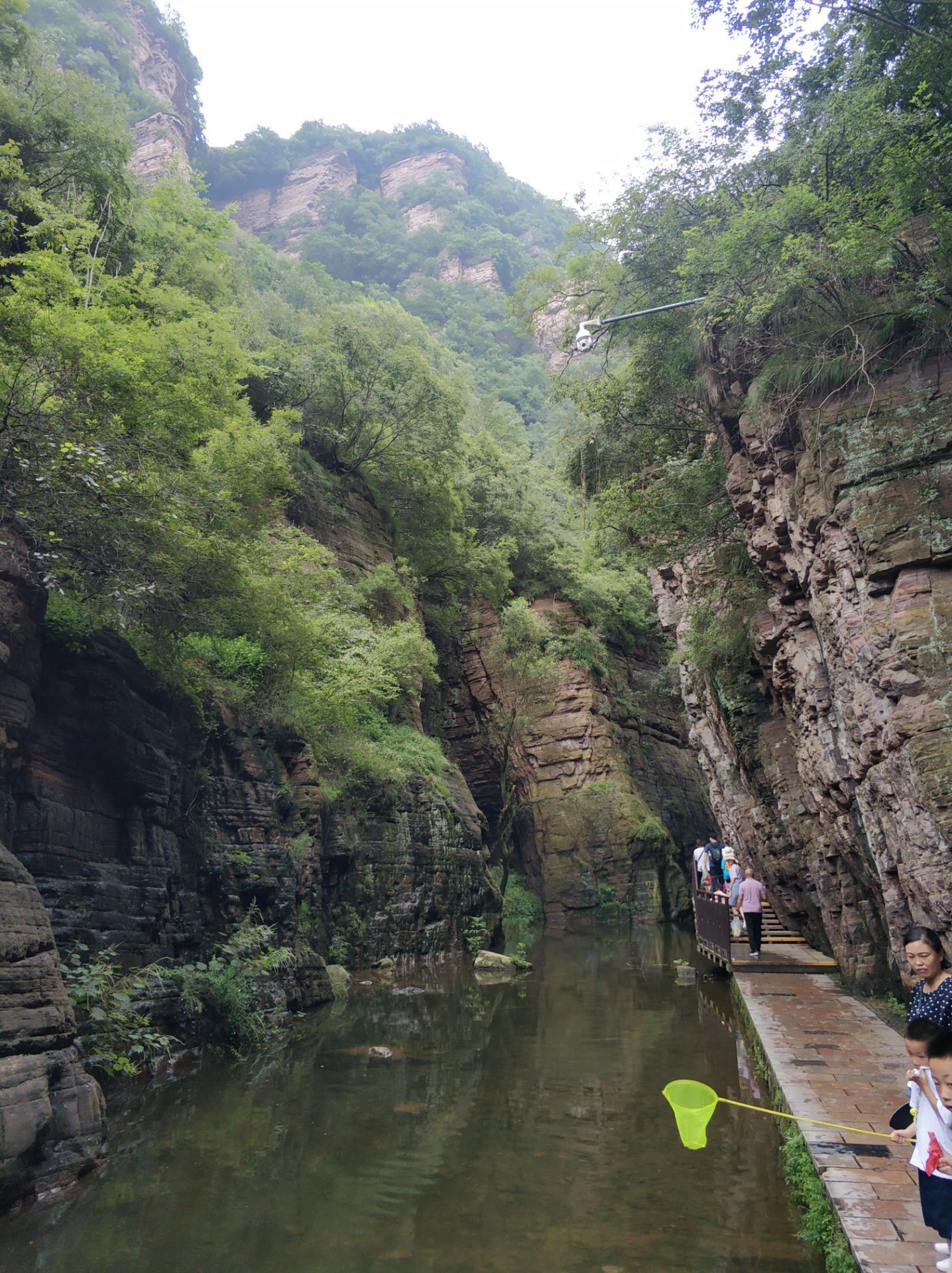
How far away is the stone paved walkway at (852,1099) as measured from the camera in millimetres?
3945

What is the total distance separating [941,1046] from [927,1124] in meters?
0.40

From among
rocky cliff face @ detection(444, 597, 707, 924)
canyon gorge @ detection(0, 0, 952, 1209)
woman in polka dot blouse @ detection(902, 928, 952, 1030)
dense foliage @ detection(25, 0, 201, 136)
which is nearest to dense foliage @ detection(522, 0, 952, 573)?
canyon gorge @ detection(0, 0, 952, 1209)

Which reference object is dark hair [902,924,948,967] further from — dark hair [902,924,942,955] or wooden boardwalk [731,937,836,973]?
wooden boardwalk [731,937,836,973]

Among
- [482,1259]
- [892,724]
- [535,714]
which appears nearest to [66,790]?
[482,1259]

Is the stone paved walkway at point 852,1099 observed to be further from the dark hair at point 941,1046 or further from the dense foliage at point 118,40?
the dense foliage at point 118,40

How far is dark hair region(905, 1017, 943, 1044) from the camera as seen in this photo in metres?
3.45

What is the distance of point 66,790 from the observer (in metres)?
9.49

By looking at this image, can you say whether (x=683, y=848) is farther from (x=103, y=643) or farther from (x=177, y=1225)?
(x=177, y=1225)

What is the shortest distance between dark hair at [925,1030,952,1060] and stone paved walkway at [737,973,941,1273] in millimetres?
1124

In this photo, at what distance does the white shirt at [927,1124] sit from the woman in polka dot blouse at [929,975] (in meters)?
0.25

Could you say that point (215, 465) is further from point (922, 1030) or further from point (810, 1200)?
point (922, 1030)

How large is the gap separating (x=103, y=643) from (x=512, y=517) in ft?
70.7

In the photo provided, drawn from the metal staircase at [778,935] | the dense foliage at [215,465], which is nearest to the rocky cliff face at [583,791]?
the dense foliage at [215,465]

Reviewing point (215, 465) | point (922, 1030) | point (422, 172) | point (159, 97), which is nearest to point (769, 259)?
point (215, 465)
